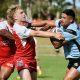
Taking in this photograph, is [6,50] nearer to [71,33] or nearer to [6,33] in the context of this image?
[6,33]

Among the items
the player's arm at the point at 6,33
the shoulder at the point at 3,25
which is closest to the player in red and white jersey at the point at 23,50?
the player's arm at the point at 6,33

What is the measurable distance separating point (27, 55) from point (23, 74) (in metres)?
0.41

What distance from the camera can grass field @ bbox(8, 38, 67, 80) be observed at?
1747cm

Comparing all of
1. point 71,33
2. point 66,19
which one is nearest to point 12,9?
point 66,19

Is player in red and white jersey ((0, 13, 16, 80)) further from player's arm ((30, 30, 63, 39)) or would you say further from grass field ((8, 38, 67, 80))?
grass field ((8, 38, 67, 80))

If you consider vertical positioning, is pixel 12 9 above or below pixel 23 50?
above

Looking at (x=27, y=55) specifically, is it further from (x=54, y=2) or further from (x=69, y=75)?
(x=54, y=2)

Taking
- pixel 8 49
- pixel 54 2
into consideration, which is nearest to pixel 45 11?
pixel 54 2

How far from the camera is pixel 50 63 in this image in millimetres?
24531

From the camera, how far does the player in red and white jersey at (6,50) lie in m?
11.2

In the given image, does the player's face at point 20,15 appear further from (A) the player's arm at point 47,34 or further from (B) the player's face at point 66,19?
(B) the player's face at point 66,19

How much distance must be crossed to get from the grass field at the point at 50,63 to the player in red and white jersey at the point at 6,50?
5079 millimetres

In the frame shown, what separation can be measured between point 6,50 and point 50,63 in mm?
13054

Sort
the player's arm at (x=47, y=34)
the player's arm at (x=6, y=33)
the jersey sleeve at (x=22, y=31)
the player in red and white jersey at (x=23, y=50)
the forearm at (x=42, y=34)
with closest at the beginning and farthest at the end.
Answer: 1. the player's arm at (x=47, y=34)
2. the forearm at (x=42, y=34)
3. the jersey sleeve at (x=22, y=31)
4. the player in red and white jersey at (x=23, y=50)
5. the player's arm at (x=6, y=33)
